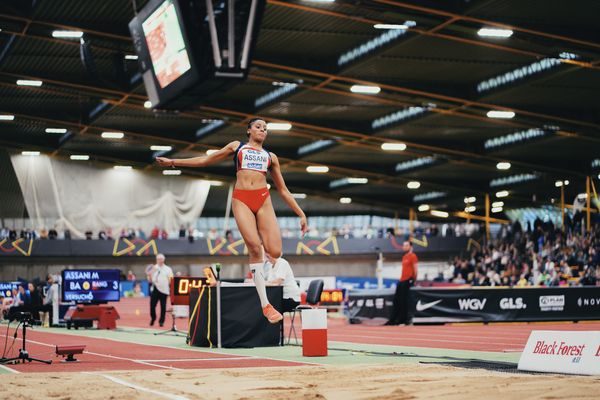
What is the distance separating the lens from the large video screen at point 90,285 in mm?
22906

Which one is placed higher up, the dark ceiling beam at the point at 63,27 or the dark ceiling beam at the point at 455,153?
the dark ceiling beam at the point at 63,27

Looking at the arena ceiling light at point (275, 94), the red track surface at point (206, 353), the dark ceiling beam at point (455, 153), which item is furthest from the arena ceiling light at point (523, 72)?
the dark ceiling beam at point (455, 153)

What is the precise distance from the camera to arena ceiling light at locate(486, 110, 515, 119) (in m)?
33.0

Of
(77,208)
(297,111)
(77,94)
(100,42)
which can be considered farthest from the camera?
(77,208)

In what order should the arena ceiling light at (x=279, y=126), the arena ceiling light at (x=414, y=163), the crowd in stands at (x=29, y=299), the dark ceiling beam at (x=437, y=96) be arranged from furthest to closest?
the arena ceiling light at (x=414, y=163) → the arena ceiling light at (x=279, y=126) → the dark ceiling beam at (x=437, y=96) → the crowd in stands at (x=29, y=299)

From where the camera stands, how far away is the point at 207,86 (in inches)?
597

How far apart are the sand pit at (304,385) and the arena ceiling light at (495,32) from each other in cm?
1573

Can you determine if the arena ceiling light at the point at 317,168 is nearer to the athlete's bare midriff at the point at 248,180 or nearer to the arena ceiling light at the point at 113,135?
the arena ceiling light at the point at 113,135

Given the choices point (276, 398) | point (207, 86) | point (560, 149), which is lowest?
point (276, 398)

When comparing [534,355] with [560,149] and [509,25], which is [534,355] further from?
[560,149]

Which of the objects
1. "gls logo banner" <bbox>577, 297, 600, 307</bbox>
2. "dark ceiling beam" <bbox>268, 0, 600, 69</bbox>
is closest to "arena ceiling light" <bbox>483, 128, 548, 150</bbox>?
"dark ceiling beam" <bbox>268, 0, 600, 69</bbox>

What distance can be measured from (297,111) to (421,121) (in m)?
4.91

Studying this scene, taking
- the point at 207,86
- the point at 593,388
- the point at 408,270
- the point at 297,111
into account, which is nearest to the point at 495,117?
the point at 297,111

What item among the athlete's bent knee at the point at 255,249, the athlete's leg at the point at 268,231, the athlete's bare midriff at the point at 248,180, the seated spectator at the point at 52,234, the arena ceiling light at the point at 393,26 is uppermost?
the arena ceiling light at the point at 393,26
